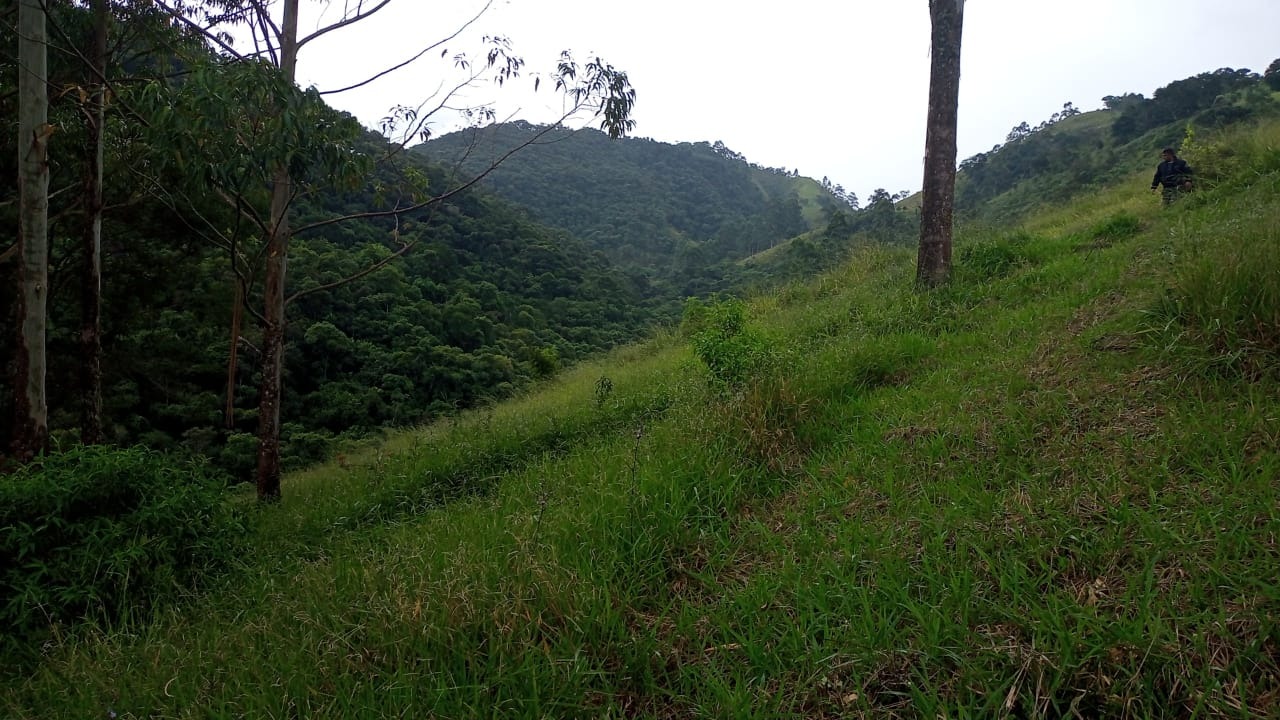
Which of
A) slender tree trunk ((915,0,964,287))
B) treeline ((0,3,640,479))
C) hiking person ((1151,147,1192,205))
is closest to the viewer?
treeline ((0,3,640,479))

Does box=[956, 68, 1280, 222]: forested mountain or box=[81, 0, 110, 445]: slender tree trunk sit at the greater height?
box=[956, 68, 1280, 222]: forested mountain

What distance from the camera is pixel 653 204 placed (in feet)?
227

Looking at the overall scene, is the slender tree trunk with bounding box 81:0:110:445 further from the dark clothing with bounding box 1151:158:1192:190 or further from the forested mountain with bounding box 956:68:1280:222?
the forested mountain with bounding box 956:68:1280:222

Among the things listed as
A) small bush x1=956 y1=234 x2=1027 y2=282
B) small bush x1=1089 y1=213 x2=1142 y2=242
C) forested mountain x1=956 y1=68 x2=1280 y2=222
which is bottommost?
small bush x1=956 y1=234 x2=1027 y2=282

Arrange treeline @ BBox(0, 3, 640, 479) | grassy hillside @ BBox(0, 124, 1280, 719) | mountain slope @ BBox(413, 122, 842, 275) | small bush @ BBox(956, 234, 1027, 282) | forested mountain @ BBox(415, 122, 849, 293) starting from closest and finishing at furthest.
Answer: grassy hillside @ BBox(0, 124, 1280, 719) → treeline @ BBox(0, 3, 640, 479) → small bush @ BBox(956, 234, 1027, 282) → forested mountain @ BBox(415, 122, 849, 293) → mountain slope @ BBox(413, 122, 842, 275)

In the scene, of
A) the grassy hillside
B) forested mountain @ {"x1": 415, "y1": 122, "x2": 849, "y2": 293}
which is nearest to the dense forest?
forested mountain @ {"x1": 415, "y1": 122, "x2": 849, "y2": 293}

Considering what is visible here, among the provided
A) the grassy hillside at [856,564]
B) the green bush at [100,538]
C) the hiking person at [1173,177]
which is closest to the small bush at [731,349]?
the grassy hillside at [856,564]

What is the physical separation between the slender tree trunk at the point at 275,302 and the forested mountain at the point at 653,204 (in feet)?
128

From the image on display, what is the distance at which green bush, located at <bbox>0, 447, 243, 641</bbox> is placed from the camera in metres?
3.22

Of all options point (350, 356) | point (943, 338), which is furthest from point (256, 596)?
point (350, 356)

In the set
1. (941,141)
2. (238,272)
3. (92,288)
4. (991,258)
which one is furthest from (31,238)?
(991,258)

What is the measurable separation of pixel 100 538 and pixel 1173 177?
11443 mm

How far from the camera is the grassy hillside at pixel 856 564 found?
1.71m

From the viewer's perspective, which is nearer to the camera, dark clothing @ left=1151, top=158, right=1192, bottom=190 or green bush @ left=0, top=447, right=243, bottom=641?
green bush @ left=0, top=447, right=243, bottom=641
